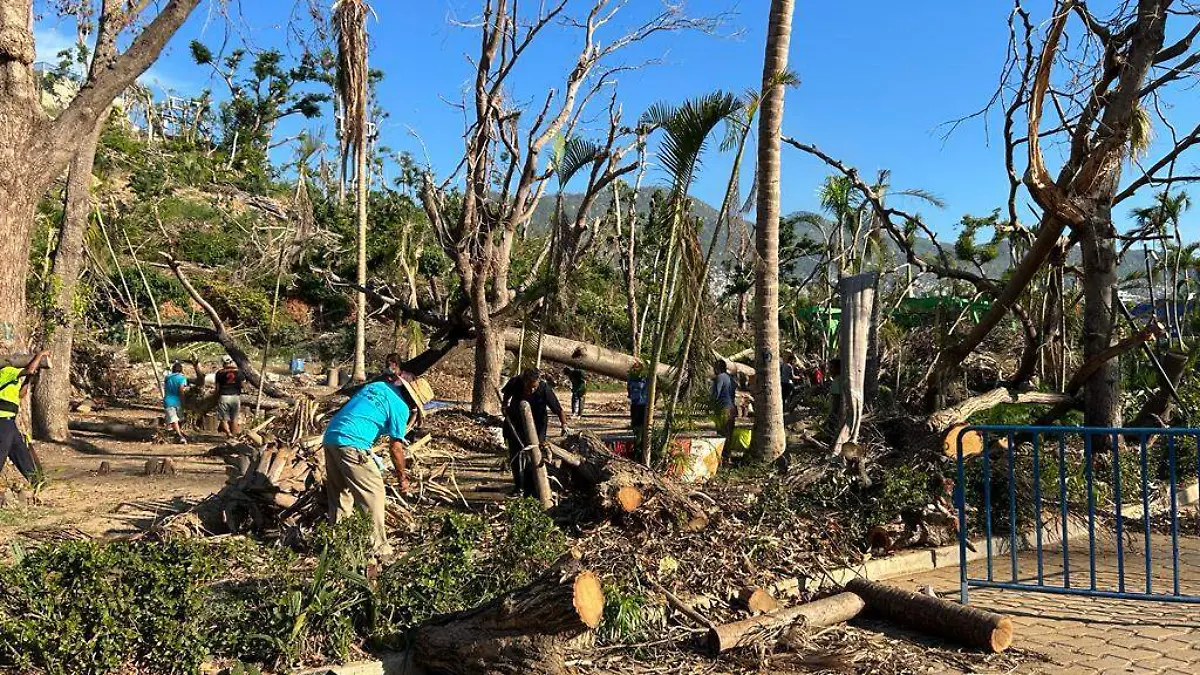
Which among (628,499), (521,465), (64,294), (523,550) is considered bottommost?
(523,550)

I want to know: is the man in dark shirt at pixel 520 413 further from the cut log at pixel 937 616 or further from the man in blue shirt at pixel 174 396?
the man in blue shirt at pixel 174 396

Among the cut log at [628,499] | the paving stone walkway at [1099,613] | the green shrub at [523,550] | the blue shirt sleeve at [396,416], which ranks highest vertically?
the blue shirt sleeve at [396,416]

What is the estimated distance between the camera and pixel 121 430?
14.9m

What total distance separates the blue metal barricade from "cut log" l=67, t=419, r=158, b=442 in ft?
41.1

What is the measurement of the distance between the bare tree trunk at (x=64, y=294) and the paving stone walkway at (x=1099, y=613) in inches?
459

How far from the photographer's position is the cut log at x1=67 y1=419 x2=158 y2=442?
14721mm

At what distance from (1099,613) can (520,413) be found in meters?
4.48

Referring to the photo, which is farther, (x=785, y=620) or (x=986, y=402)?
(x=986, y=402)

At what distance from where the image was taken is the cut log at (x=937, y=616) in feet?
16.3

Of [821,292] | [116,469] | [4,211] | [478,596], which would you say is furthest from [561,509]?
[821,292]

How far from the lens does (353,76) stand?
12.6 m

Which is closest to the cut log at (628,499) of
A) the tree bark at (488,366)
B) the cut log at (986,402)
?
the cut log at (986,402)

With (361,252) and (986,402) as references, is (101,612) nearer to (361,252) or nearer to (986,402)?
(986,402)

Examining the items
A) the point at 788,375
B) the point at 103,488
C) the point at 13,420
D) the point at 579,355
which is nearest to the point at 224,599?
the point at 13,420
